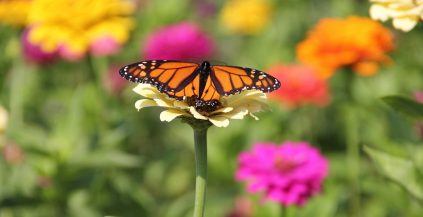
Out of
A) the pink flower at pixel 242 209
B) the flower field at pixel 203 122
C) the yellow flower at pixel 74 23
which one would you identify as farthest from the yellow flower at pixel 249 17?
the yellow flower at pixel 74 23

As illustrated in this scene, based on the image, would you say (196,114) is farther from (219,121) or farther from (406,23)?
(406,23)

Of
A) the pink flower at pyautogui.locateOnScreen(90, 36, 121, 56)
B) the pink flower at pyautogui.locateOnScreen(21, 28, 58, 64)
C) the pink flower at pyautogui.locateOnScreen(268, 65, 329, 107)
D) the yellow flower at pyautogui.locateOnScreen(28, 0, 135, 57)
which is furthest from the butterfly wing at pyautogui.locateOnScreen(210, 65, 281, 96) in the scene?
the pink flower at pyautogui.locateOnScreen(21, 28, 58, 64)

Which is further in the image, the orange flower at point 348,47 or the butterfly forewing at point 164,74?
the orange flower at point 348,47

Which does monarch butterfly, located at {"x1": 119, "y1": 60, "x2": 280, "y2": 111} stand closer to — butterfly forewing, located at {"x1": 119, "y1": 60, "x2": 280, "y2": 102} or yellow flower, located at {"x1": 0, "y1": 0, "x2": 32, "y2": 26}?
butterfly forewing, located at {"x1": 119, "y1": 60, "x2": 280, "y2": 102}

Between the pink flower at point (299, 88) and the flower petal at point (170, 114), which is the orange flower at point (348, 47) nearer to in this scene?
the pink flower at point (299, 88)

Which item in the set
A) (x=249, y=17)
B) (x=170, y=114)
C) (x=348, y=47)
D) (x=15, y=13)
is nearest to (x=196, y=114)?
(x=170, y=114)

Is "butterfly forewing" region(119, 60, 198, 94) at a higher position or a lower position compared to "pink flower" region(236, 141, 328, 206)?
higher

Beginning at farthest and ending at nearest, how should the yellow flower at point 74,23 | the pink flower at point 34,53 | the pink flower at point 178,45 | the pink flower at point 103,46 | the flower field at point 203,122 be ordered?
1. the pink flower at point 34,53
2. the pink flower at point 178,45
3. the pink flower at point 103,46
4. the yellow flower at point 74,23
5. the flower field at point 203,122

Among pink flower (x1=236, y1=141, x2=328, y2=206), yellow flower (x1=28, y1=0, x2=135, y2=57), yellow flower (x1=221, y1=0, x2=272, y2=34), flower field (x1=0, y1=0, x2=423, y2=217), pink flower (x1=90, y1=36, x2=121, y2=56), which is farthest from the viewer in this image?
yellow flower (x1=221, y1=0, x2=272, y2=34)
